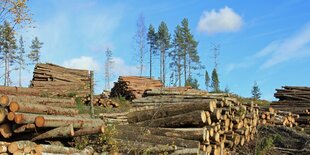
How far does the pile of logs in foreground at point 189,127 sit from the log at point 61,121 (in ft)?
3.60

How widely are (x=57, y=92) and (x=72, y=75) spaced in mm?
1895

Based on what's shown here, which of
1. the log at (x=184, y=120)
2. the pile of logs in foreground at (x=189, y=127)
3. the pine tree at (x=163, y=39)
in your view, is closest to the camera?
the pile of logs in foreground at (x=189, y=127)

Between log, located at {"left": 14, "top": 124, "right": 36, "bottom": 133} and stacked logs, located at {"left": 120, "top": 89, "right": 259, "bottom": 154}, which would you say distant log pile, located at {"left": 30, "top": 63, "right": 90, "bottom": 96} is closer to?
stacked logs, located at {"left": 120, "top": 89, "right": 259, "bottom": 154}

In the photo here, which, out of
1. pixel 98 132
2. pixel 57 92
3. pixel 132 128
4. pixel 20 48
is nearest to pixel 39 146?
pixel 98 132

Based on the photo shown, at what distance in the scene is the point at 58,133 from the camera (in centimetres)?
782

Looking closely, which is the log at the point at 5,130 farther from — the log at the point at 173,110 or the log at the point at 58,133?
the log at the point at 173,110

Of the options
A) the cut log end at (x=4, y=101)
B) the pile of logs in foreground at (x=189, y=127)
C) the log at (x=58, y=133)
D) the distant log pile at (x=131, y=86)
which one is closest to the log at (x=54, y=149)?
the log at (x=58, y=133)

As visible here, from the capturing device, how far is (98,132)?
870cm

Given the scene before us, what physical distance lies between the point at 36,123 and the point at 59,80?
13819 millimetres

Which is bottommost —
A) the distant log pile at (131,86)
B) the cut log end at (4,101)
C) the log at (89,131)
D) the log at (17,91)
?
the log at (89,131)

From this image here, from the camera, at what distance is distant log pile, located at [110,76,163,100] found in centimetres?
2164

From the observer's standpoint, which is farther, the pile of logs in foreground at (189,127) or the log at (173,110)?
the log at (173,110)

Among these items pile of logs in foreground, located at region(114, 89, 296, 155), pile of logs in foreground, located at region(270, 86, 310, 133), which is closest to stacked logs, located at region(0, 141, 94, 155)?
pile of logs in foreground, located at region(114, 89, 296, 155)

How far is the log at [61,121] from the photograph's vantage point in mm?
7378
